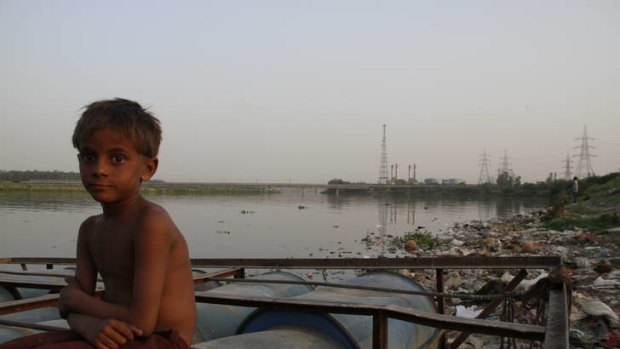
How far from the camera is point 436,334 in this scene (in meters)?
4.02

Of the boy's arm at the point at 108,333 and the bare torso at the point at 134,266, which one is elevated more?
the bare torso at the point at 134,266

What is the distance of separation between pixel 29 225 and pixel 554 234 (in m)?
25.1

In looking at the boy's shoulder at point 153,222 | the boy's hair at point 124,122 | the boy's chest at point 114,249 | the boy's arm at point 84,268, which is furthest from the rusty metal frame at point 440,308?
the boy's hair at point 124,122

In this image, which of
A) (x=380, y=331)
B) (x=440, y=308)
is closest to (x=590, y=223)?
(x=440, y=308)

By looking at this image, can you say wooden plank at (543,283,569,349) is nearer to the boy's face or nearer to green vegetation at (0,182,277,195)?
the boy's face

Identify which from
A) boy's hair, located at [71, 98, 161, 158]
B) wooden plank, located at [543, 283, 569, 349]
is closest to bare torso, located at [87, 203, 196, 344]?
boy's hair, located at [71, 98, 161, 158]

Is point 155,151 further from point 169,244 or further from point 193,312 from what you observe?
point 193,312

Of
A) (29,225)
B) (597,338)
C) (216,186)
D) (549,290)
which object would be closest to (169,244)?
(549,290)

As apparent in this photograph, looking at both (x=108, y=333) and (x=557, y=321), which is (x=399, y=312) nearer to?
(x=557, y=321)

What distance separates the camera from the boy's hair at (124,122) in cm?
165

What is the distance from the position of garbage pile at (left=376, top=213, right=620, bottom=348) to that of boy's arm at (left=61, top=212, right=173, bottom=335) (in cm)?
296

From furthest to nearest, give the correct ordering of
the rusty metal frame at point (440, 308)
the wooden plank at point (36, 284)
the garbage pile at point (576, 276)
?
the garbage pile at point (576, 276), the wooden plank at point (36, 284), the rusty metal frame at point (440, 308)

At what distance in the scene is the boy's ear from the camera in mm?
1777

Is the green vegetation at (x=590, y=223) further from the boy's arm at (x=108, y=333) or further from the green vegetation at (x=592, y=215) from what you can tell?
the boy's arm at (x=108, y=333)
